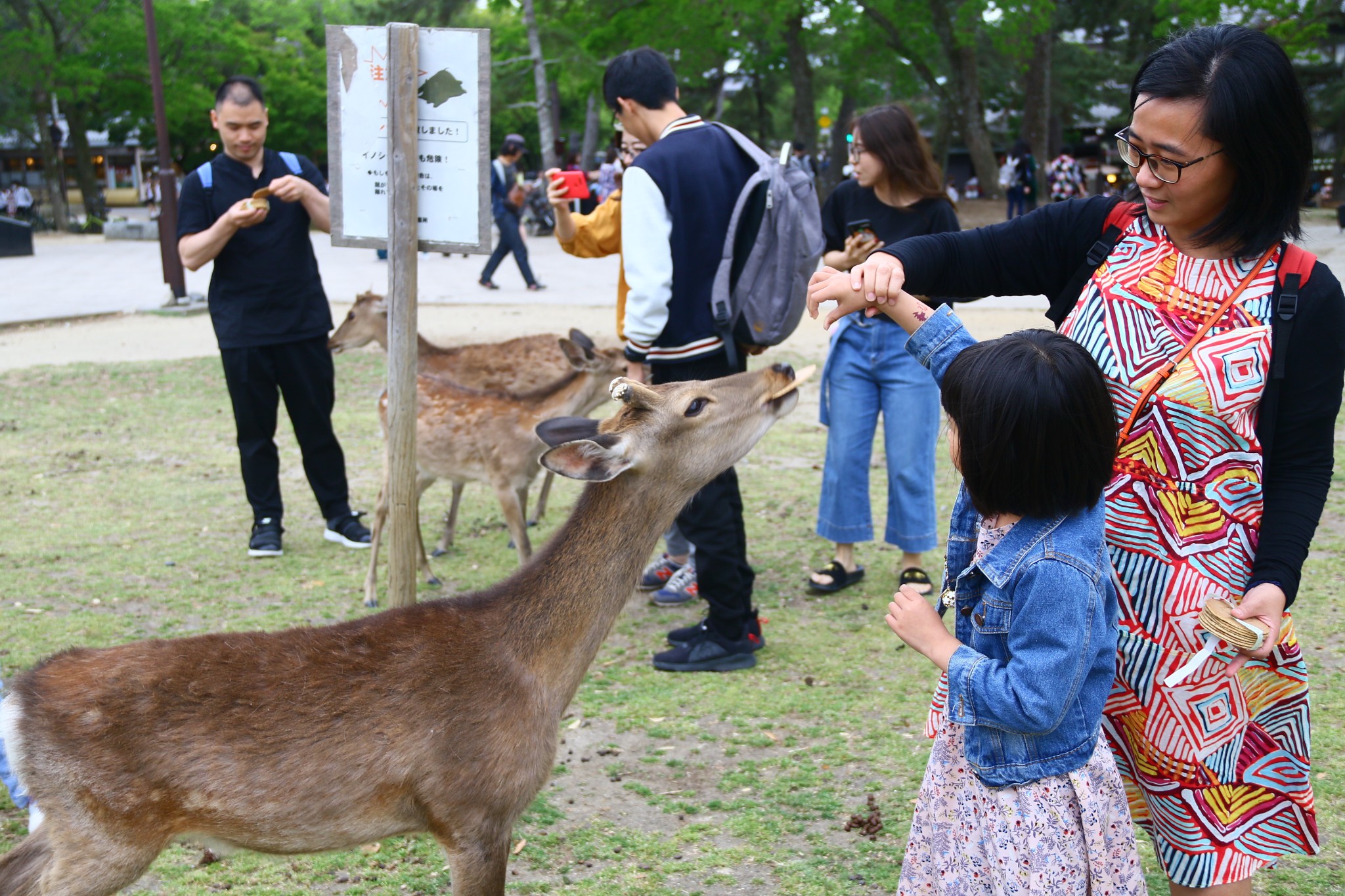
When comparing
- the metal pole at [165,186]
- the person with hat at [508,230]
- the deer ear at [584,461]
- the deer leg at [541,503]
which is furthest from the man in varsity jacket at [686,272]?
the metal pole at [165,186]

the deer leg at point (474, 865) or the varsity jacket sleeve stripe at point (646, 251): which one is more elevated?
the varsity jacket sleeve stripe at point (646, 251)

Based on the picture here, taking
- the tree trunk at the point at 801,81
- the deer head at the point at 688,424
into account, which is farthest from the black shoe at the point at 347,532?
the tree trunk at the point at 801,81

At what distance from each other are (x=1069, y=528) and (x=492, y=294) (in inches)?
612

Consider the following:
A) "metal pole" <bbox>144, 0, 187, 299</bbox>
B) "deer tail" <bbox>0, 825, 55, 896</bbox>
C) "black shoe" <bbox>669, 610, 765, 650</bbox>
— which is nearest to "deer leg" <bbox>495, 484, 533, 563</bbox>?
"black shoe" <bbox>669, 610, 765, 650</bbox>

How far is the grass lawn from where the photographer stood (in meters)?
3.45

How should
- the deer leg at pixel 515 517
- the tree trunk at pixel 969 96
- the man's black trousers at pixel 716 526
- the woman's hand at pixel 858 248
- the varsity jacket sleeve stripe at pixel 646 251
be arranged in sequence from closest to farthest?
1. the varsity jacket sleeve stripe at pixel 646 251
2. the man's black trousers at pixel 716 526
3. the woman's hand at pixel 858 248
4. the deer leg at pixel 515 517
5. the tree trunk at pixel 969 96

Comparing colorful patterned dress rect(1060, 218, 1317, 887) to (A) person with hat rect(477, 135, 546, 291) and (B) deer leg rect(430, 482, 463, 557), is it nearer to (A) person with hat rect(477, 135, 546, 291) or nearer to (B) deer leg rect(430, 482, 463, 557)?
(B) deer leg rect(430, 482, 463, 557)

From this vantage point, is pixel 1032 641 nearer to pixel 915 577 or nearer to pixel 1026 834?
pixel 1026 834

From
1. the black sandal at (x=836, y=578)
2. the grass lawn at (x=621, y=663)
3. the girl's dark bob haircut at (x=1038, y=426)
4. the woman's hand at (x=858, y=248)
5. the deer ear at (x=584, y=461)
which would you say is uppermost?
the woman's hand at (x=858, y=248)

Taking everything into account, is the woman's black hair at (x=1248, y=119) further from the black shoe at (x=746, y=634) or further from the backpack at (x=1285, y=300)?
the black shoe at (x=746, y=634)

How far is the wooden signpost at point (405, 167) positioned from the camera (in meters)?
4.43

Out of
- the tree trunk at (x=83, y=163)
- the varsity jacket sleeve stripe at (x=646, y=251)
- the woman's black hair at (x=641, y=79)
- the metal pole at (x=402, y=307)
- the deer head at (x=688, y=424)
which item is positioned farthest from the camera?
the tree trunk at (x=83, y=163)

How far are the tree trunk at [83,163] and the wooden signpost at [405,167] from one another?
40.6 m

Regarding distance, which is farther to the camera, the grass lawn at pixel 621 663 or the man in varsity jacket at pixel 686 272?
the man in varsity jacket at pixel 686 272
